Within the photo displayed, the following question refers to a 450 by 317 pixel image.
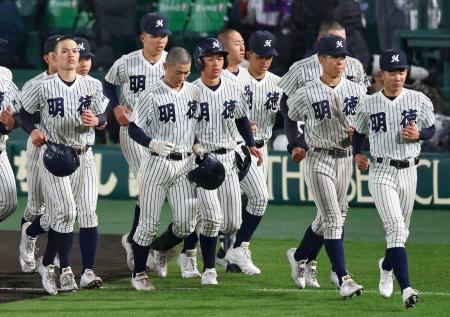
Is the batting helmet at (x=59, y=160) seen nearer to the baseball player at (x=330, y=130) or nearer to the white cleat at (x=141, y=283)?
the white cleat at (x=141, y=283)

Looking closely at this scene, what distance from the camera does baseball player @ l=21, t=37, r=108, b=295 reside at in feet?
33.9

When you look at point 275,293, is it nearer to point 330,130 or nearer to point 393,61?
point 330,130

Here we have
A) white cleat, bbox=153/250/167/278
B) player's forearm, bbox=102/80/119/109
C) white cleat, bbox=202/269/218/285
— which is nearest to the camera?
white cleat, bbox=202/269/218/285

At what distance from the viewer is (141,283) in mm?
10531

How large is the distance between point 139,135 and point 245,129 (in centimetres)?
105

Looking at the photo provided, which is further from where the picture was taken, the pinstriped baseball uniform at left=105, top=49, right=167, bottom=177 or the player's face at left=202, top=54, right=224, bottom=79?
the pinstriped baseball uniform at left=105, top=49, right=167, bottom=177

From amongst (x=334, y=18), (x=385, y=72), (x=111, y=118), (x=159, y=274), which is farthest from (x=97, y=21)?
(x=385, y=72)

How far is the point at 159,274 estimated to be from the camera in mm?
11391

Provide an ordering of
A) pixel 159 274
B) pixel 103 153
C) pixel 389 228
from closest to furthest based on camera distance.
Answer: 1. pixel 389 228
2. pixel 159 274
3. pixel 103 153

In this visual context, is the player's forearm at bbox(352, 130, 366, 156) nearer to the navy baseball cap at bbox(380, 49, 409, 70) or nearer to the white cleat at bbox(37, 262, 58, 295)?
the navy baseball cap at bbox(380, 49, 409, 70)

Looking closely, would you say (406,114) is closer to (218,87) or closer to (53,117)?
(218,87)

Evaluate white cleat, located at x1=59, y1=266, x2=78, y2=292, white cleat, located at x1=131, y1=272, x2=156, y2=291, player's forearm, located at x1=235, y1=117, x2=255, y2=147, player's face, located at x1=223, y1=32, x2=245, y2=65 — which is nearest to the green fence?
player's face, located at x1=223, y1=32, x2=245, y2=65

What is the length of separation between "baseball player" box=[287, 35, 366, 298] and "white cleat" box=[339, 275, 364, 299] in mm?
182

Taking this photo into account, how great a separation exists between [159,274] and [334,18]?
6465 millimetres
